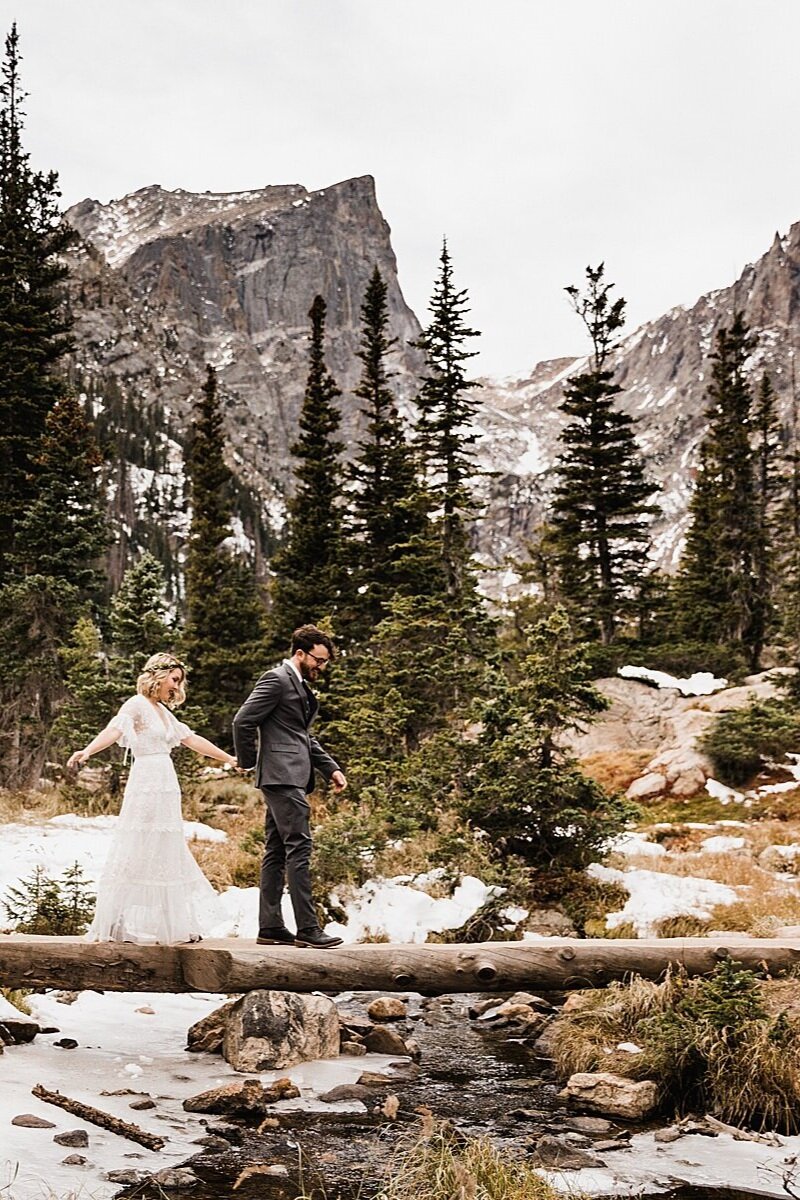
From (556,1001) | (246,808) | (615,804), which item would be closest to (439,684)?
(246,808)

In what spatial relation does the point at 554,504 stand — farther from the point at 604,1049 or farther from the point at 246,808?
the point at 604,1049

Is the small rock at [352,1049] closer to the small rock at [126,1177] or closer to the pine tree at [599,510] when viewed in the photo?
the small rock at [126,1177]

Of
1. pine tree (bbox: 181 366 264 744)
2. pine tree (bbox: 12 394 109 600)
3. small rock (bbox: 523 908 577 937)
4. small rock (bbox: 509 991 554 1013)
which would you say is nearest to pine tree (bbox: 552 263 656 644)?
pine tree (bbox: 181 366 264 744)

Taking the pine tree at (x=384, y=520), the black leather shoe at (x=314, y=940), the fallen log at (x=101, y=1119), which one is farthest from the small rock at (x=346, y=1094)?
the pine tree at (x=384, y=520)

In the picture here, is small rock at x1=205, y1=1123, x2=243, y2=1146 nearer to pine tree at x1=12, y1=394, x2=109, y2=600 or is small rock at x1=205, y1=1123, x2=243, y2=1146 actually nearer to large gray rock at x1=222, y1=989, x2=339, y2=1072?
large gray rock at x1=222, y1=989, x2=339, y2=1072

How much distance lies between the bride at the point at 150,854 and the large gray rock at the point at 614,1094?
10.2ft

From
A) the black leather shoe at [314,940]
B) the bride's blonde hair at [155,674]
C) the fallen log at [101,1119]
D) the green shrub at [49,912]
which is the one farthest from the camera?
the green shrub at [49,912]

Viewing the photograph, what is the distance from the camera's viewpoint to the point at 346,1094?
7191 millimetres

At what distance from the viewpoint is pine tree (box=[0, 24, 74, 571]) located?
25.3 m

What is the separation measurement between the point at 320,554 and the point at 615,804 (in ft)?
49.7

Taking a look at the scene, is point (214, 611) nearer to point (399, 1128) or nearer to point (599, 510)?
point (599, 510)

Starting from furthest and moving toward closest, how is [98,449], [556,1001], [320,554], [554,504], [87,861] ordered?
[554,504], [320,554], [98,449], [87,861], [556,1001]

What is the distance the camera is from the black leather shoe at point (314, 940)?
8000 mm

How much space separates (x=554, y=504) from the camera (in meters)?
30.5
